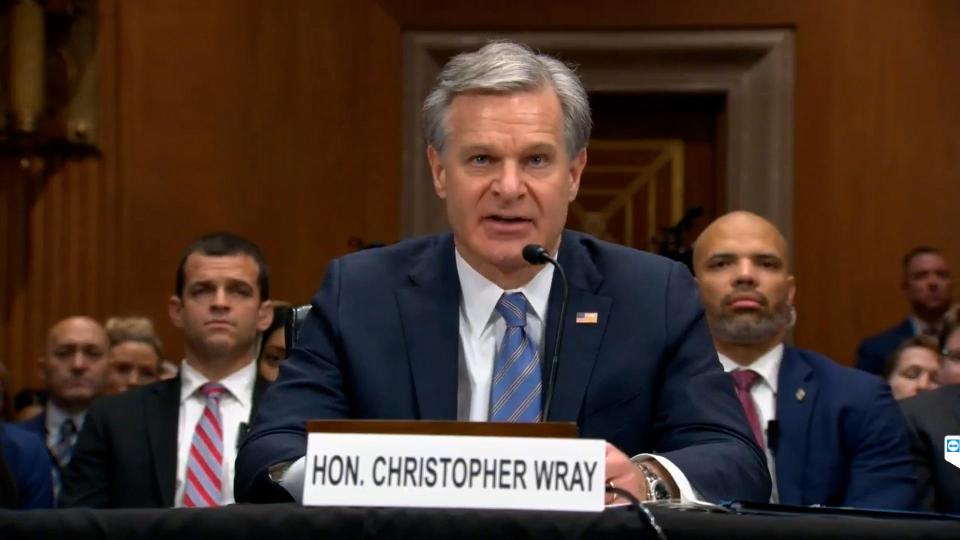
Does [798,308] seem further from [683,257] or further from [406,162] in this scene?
[683,257]

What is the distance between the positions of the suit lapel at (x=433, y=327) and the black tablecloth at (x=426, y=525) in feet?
3.09

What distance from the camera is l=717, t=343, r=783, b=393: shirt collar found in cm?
521

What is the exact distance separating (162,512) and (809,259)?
6607 millimetres

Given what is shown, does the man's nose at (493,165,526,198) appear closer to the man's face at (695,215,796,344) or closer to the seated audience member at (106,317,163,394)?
the man's face at (695,215,796,344)

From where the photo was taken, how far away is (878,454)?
4891 millimetres

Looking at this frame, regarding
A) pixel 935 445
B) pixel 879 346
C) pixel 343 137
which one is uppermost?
pixel 343 137

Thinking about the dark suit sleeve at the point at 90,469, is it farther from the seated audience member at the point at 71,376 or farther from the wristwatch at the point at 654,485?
the wristwatch at the point at 654,485

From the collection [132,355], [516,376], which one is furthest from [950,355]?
[132,355]

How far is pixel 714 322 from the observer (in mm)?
5352

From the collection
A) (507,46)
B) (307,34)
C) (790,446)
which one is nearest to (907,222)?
(307,34)

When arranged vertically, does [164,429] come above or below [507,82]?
below

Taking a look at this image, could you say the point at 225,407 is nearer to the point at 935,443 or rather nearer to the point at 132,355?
the point at 132,355

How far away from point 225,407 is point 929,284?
3.63 m

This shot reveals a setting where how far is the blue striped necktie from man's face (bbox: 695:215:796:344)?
2121mm
